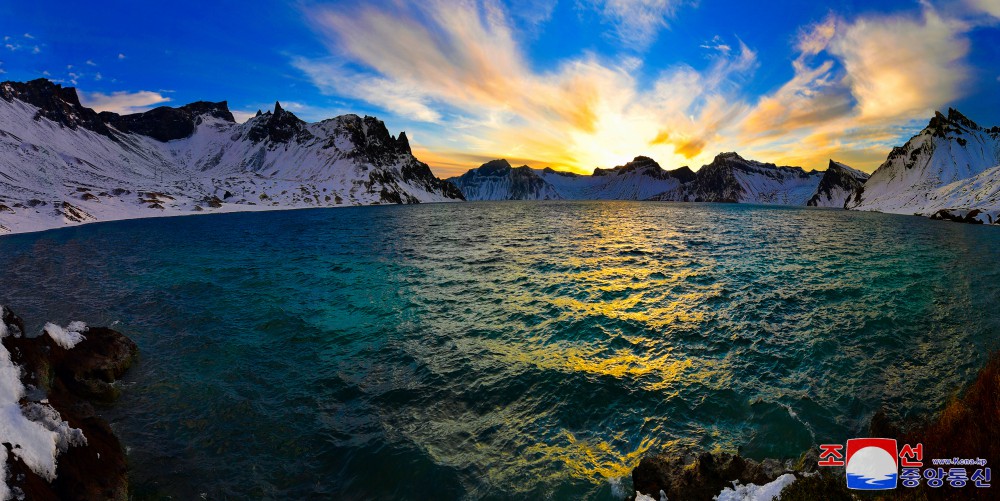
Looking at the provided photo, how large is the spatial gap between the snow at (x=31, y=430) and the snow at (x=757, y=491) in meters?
12.4

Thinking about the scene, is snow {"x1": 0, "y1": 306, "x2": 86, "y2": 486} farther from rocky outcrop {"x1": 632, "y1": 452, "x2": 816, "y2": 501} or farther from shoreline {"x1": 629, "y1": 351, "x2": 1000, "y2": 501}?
shoreline {"x1": 629, "y1": 351, "x2": 1000, "y2": 501}

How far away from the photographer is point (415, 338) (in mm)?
18328

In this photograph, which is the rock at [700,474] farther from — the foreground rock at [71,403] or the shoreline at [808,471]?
the foreground rock at [71,403]

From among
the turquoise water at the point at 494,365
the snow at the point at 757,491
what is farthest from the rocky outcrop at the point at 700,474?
the turquoise water at the point at 494,365

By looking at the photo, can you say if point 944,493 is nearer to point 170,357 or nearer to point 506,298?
point 506,298

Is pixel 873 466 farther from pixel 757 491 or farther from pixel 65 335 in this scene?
pixel 65 335

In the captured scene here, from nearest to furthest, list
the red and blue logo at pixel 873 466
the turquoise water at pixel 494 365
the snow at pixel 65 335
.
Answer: the red and blue logo at pixel 873 466, the turquoise water at pixel 494 365, the snow at pixel 65 335

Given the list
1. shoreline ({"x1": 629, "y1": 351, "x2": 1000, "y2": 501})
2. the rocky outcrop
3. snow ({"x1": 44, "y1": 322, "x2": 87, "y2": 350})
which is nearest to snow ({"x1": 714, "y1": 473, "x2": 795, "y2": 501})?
shoreline ({"x1": 629, "y1": 351, "x2": 1000, "y2": 501})

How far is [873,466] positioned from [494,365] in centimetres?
1107

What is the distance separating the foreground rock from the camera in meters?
7.17

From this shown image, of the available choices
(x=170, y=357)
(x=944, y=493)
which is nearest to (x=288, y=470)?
(x=170, y=357)

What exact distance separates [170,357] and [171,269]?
24351 mm

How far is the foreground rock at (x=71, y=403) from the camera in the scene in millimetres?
7172

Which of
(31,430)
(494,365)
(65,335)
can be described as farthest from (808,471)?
(65,335)
